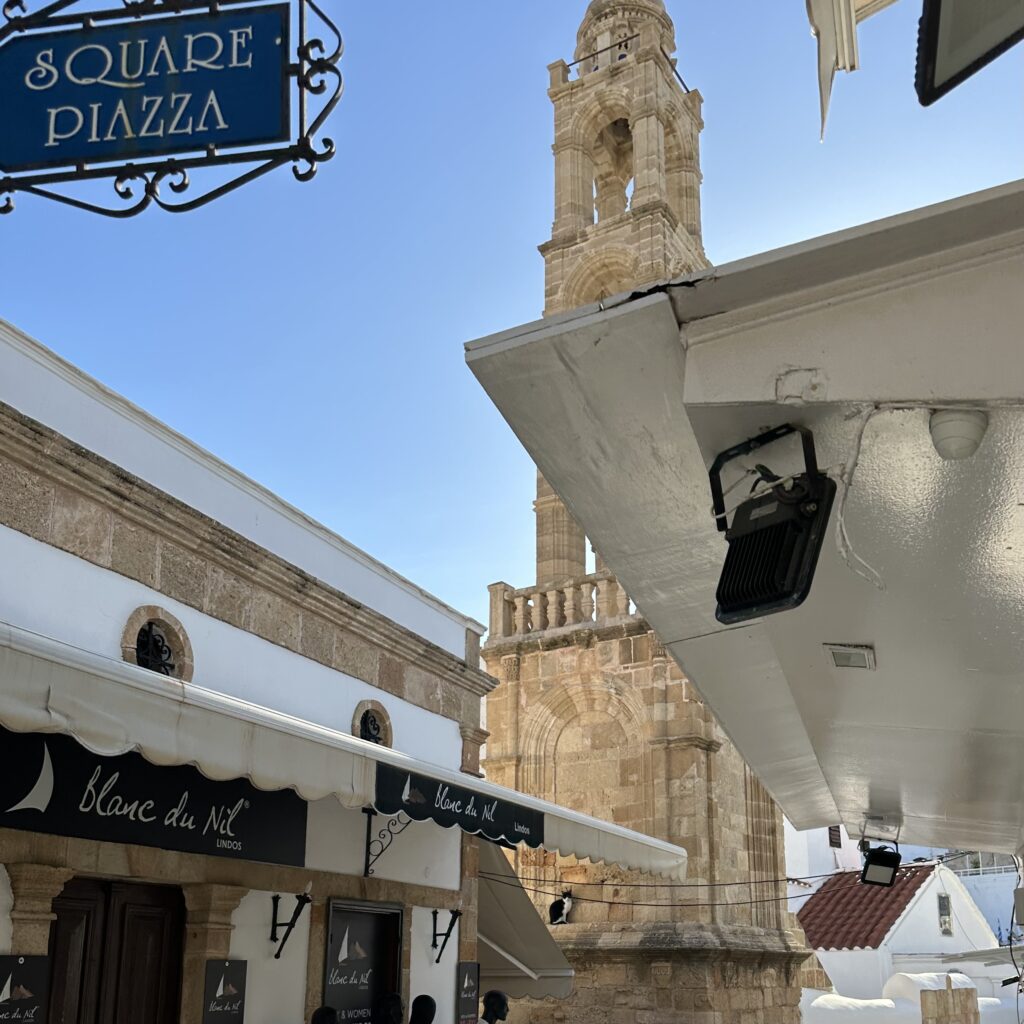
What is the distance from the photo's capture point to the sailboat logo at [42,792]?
5691mm

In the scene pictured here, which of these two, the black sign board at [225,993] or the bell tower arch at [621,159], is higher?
the bell tower arch at [621,159]

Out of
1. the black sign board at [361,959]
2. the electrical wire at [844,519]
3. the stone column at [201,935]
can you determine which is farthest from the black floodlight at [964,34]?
the black sign board at [361,959]

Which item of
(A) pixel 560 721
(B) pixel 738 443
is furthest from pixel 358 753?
(A) pixel 560 721

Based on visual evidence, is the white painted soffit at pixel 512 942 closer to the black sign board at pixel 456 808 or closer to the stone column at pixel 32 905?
the black sign board at pixel 456 808

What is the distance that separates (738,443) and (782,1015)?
13295 millimetres

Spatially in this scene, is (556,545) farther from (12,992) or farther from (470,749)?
(12,992)

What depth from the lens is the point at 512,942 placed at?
36.1ft

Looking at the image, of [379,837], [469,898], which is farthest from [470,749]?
[379,837]

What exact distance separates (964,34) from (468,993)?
354 inches

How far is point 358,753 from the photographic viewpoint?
20.5 feet

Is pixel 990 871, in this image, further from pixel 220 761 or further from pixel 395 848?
pixel 220 761

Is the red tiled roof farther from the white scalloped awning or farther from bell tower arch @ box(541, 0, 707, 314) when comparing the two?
the white scalloped awning

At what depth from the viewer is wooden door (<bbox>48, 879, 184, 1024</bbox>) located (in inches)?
255

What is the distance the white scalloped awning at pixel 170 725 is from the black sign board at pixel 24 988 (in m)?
1.54
